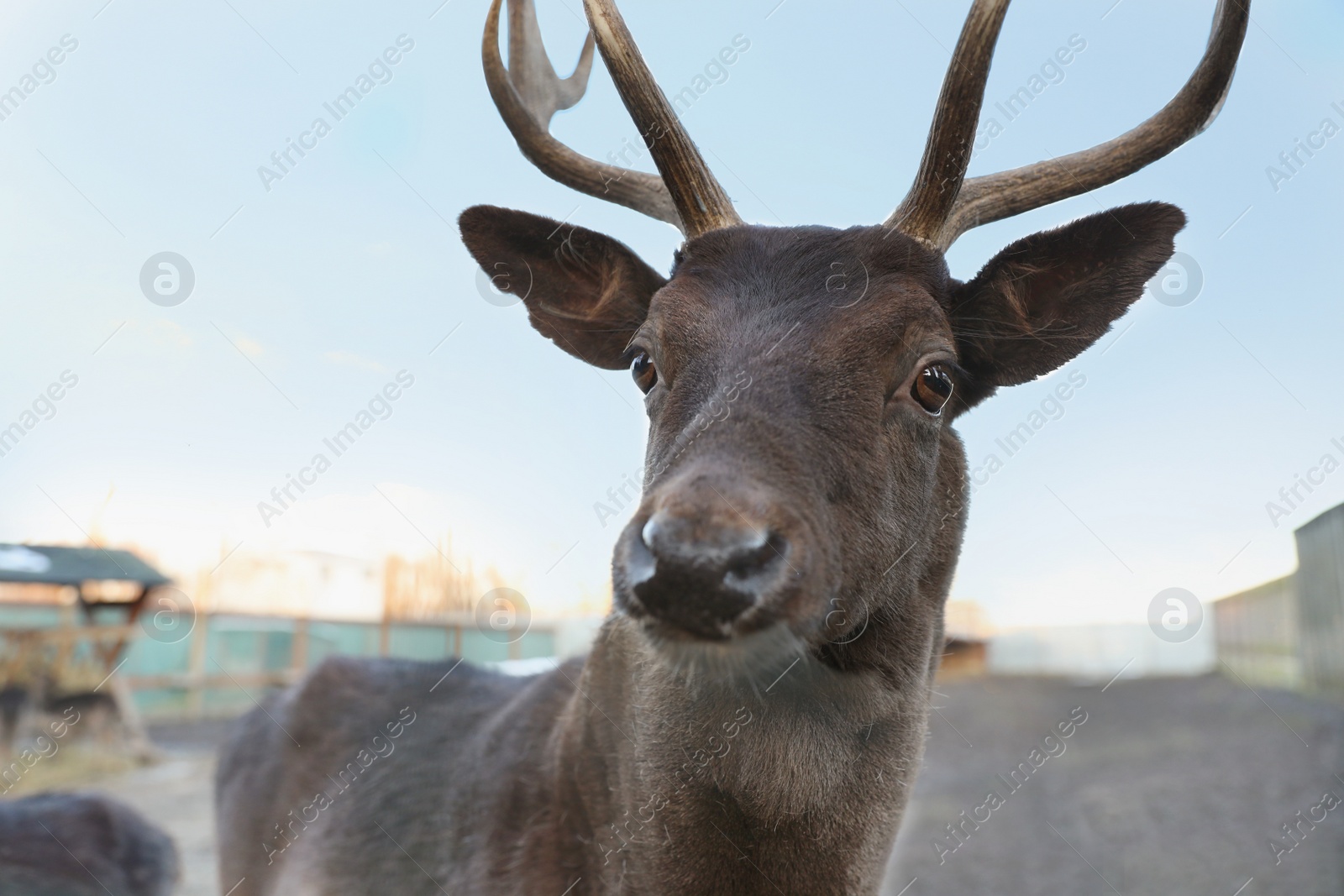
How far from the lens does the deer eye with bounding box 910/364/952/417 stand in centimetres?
315

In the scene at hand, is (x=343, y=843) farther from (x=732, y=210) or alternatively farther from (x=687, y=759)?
(x=732, y=210)

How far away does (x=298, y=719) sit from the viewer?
5.54 metres

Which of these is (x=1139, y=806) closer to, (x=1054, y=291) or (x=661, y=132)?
(x=1054, y=291)

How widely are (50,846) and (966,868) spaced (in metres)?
13.6

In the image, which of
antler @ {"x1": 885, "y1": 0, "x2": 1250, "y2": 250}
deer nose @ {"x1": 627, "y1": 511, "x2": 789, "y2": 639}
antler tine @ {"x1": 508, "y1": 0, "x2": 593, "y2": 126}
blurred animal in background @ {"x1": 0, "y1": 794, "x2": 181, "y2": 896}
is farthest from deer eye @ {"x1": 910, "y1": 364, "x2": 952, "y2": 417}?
blurred animal in background @ {"x1": 0, "y1": 794, "x2": 181, "y2": 896}

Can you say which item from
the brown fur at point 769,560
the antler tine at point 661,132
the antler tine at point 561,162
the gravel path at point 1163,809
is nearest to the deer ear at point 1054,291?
the brown fur at point 769,560

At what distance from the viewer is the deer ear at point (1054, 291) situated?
3404mm

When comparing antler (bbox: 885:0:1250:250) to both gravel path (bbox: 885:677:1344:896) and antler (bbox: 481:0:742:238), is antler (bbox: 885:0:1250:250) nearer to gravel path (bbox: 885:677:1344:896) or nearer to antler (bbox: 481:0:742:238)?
antler (bbox: 481:0:742:238)

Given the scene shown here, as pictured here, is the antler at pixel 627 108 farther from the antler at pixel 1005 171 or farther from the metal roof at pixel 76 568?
the metal roof at pixel 76 568

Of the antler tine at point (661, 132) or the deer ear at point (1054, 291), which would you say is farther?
the antler tine at point (661, 132)

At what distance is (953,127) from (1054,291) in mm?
837

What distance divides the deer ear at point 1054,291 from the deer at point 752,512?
1cm

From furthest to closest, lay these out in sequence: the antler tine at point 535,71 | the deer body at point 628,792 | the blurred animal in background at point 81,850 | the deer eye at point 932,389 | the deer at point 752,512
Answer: the antler tine at point 535,71 → the blurred animal in background at point 81,850 → the deer eye at point 932,389 → the deer body at point 628,792 → the deer at point 752,512

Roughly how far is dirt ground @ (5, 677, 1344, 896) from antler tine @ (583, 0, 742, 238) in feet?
24.8
